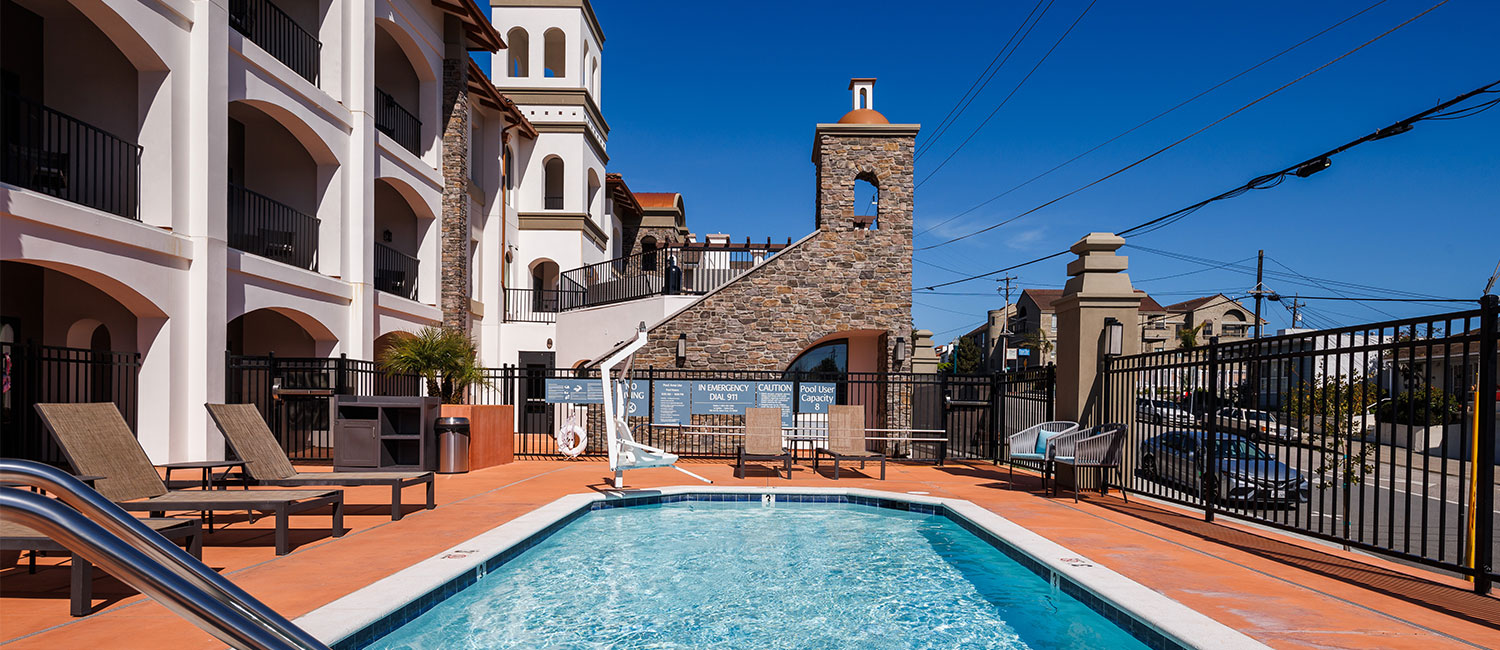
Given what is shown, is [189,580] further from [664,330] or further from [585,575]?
[664,330]

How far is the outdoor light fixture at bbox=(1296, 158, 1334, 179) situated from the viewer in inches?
404

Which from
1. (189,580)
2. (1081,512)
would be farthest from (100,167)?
(1081,512)

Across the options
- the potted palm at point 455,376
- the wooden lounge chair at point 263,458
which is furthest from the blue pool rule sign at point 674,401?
the wooden lounge chair at point 263,458

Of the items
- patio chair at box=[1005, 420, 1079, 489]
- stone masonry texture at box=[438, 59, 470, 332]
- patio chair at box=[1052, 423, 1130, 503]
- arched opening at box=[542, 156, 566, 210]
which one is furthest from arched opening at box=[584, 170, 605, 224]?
patio chair at box=[1052, 423, 1130, 503]

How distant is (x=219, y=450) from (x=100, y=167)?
13.7 feet

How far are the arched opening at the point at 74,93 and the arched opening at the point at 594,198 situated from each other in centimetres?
1701

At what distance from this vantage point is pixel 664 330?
16703mm

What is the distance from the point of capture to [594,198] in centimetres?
2877

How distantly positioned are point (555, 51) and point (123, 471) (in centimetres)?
2449

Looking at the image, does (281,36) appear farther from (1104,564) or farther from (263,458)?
(1104,564)

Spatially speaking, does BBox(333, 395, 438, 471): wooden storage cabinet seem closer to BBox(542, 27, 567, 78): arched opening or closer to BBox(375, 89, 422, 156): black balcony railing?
BBox(375, 89, 422, 156): black balcony railing

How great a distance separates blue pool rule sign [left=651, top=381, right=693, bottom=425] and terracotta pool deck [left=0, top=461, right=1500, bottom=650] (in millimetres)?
4880

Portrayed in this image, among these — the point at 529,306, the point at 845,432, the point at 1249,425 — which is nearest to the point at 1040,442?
the point at 845,432

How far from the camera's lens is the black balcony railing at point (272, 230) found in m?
13.6
